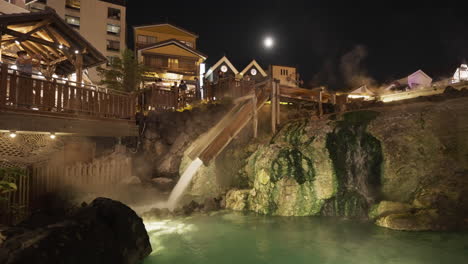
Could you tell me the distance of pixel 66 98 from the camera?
11.3m

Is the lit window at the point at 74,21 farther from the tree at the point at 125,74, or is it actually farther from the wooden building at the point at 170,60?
the tree at the point at 125,74

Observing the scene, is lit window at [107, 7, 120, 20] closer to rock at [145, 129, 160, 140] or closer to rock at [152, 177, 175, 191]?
rock at [145, 129, 160, 140]

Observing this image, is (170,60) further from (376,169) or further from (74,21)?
(376,169)

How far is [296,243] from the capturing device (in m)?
8.71

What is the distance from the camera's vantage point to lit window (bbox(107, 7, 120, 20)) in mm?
43156

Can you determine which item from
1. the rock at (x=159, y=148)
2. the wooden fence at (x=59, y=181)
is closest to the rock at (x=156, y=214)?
the wooden fence at (x=59, y=181)

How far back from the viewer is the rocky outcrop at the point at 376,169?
9.89 m

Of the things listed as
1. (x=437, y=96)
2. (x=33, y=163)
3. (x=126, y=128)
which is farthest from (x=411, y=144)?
(x=33, y=163)

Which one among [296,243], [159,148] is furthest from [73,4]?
[296,243]

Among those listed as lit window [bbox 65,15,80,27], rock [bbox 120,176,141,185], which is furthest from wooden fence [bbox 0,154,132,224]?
lit window [bbox 65,15,80,27]

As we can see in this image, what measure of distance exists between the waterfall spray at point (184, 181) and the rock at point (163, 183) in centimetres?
53

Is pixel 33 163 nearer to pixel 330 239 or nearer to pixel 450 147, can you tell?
pixel 330 239

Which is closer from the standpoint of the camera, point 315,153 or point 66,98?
point 66,98

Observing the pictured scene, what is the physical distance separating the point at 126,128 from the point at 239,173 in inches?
243
